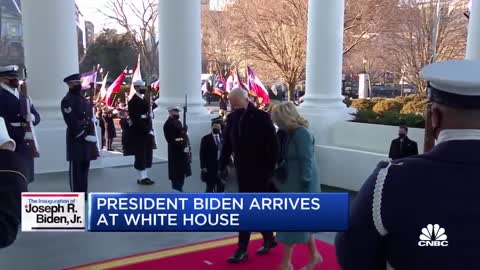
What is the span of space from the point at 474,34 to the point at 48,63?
795cm

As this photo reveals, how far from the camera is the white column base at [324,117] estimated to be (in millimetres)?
10695

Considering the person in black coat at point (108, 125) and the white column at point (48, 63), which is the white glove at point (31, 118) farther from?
the person in black coat at point (108, 125)

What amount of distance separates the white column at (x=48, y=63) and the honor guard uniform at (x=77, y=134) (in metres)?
2.35

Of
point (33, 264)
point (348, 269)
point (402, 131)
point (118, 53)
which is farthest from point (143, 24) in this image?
point (348, 269)

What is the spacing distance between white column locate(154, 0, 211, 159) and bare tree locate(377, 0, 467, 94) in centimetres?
1747

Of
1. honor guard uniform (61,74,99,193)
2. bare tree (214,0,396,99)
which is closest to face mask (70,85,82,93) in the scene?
honor guard uniform (61,74,99,193)

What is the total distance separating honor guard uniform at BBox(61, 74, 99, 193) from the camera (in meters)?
7.59

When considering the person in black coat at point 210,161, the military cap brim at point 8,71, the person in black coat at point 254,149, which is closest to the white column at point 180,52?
the person in black coat at point 210,161

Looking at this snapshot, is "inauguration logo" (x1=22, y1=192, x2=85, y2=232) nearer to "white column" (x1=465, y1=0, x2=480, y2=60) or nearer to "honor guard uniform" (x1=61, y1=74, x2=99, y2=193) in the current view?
"honor guard uniform" (x1=61, y1=74, x2=99, y2=193)

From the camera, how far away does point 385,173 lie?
4.92 ft

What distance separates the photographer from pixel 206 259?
558 centimetres

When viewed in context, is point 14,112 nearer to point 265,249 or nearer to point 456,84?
point 265,249

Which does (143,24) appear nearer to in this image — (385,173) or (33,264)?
(33,264)

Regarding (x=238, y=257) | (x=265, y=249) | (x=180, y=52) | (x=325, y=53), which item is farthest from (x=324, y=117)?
(x=238, y=257)
